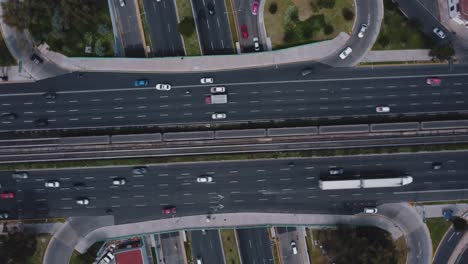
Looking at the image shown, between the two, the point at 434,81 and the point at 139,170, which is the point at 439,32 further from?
the point at 139,170

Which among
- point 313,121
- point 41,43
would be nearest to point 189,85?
point 313,121

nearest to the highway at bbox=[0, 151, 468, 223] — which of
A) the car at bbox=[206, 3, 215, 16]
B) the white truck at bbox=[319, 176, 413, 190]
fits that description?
the white truck at bbox=[319, 176, 413, 190]

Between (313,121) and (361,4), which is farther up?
(361,4)

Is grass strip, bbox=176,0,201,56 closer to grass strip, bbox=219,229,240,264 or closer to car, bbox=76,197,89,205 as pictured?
car, bbox=76,197,89,205

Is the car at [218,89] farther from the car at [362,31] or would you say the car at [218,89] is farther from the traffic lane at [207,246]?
the traffic lane at [207,246]

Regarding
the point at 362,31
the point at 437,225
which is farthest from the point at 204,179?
the point at 437,225

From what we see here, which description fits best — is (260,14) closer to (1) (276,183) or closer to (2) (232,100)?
(2) (232,100)
